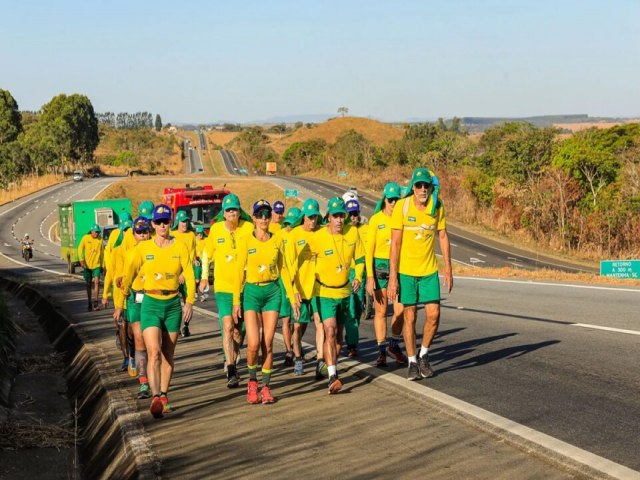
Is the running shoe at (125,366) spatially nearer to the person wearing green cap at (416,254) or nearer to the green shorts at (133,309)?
the green shorts at (133,309)

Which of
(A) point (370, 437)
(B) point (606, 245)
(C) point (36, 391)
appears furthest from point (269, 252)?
(B) point (606, 245)

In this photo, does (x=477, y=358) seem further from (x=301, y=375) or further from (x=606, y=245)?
(x=606, y=245)

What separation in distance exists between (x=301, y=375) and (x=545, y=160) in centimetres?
5797

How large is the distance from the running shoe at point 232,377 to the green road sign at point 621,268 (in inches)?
698

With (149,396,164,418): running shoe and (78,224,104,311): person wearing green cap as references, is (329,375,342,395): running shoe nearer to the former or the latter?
(149,396,164,418): running shoe

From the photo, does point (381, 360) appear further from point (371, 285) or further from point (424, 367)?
point (424, 367)

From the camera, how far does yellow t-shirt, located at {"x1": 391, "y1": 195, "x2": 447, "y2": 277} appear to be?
10117 millimetres

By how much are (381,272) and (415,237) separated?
255 centimetres

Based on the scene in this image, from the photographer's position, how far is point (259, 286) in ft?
33.0

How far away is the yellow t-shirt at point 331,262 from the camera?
1064 cm

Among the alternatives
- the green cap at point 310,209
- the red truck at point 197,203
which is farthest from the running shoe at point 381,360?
the red truck at point 197,203

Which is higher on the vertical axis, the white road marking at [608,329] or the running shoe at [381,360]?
the running shoe at [381,360]

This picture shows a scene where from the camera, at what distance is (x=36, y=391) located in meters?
15.7

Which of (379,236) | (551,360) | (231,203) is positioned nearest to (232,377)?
(231,203)
